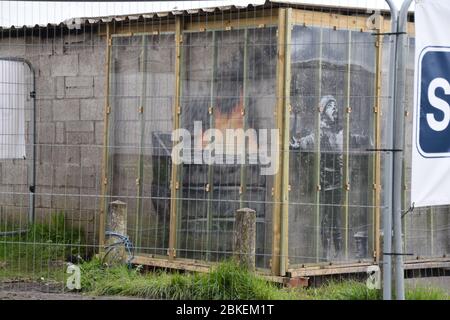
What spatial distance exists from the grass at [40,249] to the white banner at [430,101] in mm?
4352

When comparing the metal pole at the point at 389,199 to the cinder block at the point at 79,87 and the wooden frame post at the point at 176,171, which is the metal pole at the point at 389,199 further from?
the cinder block at the point at 79,87

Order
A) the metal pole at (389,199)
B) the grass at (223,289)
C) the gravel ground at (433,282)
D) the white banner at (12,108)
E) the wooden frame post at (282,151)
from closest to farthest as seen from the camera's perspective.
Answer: the metal pole at (389,199) < the grass at (223,289) < the gravel ground at (433,282) < the wooden frame post at (282,151) < the white banner at (12,108)

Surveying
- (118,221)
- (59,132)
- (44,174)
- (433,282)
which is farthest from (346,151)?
(44,174)

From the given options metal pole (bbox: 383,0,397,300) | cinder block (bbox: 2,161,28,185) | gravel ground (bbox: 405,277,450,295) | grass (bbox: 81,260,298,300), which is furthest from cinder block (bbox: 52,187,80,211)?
metal pole (bbox: 383,0,397,300)

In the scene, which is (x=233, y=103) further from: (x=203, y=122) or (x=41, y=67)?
(x=41, y=67)

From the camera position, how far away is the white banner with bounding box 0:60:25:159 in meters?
11.3

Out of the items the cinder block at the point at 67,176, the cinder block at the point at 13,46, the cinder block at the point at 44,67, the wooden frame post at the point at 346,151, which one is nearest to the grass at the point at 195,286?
the wooden frame post at the point at 346,151

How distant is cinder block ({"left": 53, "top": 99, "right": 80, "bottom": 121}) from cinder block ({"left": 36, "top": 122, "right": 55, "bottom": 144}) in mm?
132

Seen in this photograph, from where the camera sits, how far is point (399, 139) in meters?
7.27

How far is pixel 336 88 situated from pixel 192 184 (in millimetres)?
2040

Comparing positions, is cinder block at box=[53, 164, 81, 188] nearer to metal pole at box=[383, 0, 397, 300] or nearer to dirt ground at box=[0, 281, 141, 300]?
dirt ground at box=[0, 281, 141, 300]

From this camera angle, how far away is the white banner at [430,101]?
729cm
